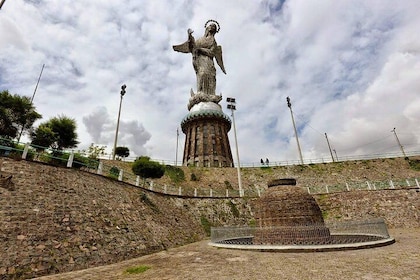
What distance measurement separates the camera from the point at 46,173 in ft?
38.1

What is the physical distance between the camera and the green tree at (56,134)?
17.6 metres

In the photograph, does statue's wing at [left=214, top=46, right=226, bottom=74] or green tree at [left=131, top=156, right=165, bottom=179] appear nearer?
green tree at [left=131, top=156, right=165, bottom=179]

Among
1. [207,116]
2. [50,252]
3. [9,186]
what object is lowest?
[50,252]

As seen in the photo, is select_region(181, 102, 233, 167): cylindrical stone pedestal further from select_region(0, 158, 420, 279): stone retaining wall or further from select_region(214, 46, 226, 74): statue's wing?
select_region(0, 158, 420, 279): stone retaining wall

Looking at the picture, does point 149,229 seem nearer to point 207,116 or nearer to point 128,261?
point 128,261

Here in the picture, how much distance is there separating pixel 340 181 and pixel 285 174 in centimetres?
851

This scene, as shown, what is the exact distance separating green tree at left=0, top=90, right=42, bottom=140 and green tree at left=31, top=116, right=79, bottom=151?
2.96ft

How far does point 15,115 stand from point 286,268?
21614mm

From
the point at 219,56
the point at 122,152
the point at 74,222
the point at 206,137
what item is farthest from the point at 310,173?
the point at 74,222

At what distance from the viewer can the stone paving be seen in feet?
22.1

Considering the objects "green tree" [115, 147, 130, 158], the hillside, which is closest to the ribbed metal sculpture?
the hillside

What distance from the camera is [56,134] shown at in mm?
18125

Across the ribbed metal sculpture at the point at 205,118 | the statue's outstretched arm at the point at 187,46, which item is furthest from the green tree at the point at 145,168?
the statue's outstretched arm at the point at 187,46

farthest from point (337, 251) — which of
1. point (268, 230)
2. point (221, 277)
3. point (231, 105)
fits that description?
point (231, 105)
